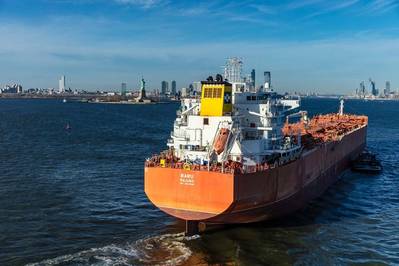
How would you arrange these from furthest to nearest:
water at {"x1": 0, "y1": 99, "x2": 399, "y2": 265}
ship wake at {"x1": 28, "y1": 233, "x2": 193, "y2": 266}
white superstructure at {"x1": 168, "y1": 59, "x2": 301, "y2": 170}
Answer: white superstructure at {"x1": 168, "y1": 59, "x2": 301, "y2": 170} → water at {"x1": 0, "y1": 99, "x2": 399, "y2": 265} → ship wake at {"x1": 28, "y1": 233, "x2": 193, "y2": 266}

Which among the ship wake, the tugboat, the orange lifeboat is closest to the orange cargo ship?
the orange lifeboat

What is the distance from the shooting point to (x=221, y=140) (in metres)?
26.8

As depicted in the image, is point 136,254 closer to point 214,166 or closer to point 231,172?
point 214,166

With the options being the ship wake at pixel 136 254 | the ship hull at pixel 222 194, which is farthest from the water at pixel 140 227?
the ship hull at pixel 222 194

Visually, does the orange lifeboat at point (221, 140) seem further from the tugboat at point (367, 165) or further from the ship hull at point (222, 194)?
the tugboat at point (367, 165)

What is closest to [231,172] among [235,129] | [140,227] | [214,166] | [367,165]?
[214,166]

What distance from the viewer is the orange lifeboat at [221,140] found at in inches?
1050

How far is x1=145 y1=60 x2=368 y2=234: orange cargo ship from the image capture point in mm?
25141

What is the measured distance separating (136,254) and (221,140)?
7.84 metres

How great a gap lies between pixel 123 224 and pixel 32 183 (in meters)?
13.7

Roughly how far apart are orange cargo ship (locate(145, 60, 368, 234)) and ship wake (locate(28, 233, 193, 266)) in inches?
72.3

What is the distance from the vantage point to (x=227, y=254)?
24.6 m

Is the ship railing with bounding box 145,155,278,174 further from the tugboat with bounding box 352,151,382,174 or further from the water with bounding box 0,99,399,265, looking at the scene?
the tugboat with bounding box 352,151,382,174

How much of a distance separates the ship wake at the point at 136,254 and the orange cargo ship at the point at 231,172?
1.84 metres
